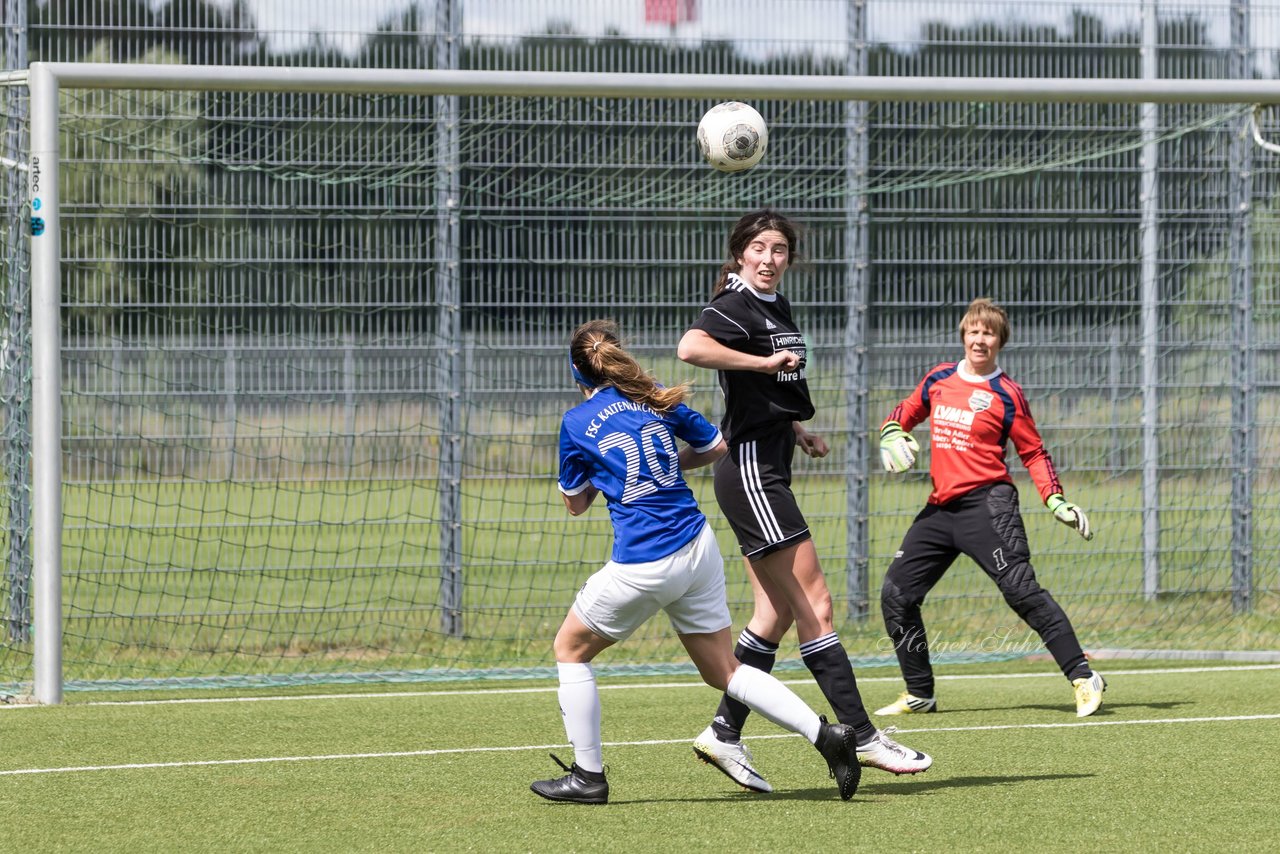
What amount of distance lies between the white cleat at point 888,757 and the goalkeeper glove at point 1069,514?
74.4 inches

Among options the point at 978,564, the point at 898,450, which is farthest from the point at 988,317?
the point at 978,564

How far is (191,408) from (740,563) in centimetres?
378

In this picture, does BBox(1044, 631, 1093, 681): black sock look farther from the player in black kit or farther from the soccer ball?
the soccer ball

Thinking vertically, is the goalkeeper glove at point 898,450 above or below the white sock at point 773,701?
above

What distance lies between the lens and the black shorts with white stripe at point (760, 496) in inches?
221

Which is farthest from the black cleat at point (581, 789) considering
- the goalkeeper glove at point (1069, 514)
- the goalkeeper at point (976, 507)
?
the goalkeeper glove at point (1069, 514)

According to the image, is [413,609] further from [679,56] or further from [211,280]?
[679,56]

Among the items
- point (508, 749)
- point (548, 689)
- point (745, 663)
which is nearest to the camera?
point (745, 663)

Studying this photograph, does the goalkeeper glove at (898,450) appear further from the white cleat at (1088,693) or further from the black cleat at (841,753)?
the black cleat at (841,753)

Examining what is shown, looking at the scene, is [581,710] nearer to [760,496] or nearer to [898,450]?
[760,496]

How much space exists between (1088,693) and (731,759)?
2.36m

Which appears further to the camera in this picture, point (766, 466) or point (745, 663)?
point (745, 663)

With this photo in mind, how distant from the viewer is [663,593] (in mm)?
5234

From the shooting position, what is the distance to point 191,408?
32.1ft
